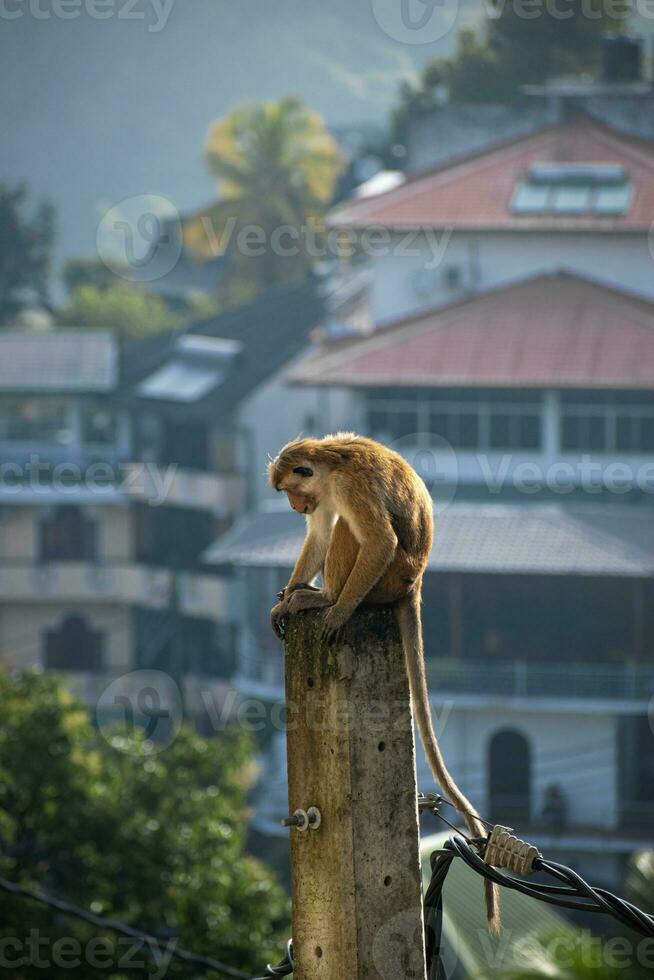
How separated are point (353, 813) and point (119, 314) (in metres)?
46.6

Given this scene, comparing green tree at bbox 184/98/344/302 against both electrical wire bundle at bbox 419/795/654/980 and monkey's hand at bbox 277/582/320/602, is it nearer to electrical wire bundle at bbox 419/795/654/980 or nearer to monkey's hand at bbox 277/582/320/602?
monkey's hand at bbox 277/582/320/602

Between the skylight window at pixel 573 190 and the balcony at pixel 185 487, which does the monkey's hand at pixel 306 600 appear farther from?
the skylight window at pixel 573 190

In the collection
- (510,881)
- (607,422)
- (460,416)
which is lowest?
(607,422)

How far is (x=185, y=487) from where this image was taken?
33562mm

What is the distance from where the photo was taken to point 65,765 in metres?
14.0

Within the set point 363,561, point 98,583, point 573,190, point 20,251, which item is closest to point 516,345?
point 573,190

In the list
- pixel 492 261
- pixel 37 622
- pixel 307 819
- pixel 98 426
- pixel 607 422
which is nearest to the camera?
pixel 307 819

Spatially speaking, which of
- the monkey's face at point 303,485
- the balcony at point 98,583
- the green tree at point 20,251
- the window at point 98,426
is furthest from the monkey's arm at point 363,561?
the green tree at point 20,251

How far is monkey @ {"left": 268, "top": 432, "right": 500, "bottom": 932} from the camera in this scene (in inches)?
133

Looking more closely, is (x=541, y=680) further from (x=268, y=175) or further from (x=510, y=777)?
(x=268, y=175)

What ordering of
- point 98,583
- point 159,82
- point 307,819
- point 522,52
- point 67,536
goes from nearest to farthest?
point 307,819
point 98,583
point 67,536
point 522,52
point 159,82

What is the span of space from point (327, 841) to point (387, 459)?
37.3 inches

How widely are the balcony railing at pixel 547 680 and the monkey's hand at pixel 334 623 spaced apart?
21731 mm

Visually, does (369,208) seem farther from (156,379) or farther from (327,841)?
(327,841)
